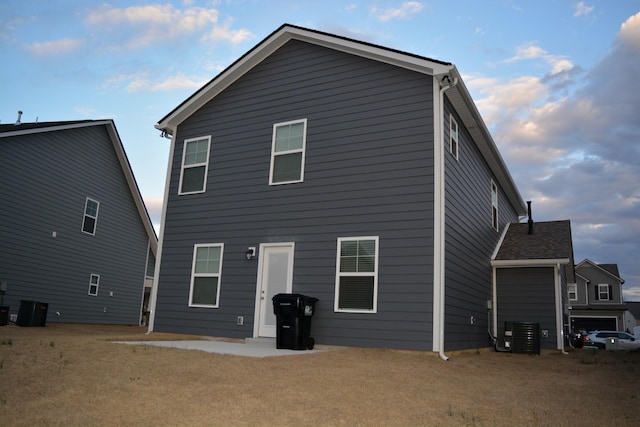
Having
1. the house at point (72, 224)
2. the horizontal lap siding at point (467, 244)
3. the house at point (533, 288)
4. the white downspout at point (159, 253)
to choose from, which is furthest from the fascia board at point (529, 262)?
the house at point (72, 224)

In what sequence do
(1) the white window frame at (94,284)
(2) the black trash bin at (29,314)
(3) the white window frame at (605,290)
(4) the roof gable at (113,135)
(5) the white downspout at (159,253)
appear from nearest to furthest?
(5) the white downspout at (159,253) < (2) the black trash bin at (29,314) < (4) the roof gable at (113,135) < (1) the white window frame at (94,284) < (3) the white window frame at (605,290)

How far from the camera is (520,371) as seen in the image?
8.29 m

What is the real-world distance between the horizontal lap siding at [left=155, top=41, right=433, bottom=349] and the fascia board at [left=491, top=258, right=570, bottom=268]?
5.22 meters

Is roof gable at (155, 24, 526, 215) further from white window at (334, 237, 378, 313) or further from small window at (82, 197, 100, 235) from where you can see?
small window at (82, 197, 100, 235)

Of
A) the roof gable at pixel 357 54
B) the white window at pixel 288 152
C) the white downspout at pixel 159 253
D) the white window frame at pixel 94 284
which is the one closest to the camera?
the roof gable at pixel 357 54

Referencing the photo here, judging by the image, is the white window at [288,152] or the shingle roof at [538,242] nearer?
the white window at [288,152]

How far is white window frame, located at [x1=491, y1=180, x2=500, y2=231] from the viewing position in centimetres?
1499

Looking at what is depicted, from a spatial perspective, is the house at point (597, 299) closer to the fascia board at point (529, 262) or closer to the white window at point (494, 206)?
the white window at point (494, 206)

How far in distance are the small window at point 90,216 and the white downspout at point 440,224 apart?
45.3 ft

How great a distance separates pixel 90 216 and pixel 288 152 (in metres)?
10.6

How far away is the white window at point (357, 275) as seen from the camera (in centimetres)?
972

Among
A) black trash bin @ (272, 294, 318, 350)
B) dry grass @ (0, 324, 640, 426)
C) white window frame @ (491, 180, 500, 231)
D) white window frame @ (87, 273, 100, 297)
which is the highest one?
white window frame @ (491, 180, 500, 231)

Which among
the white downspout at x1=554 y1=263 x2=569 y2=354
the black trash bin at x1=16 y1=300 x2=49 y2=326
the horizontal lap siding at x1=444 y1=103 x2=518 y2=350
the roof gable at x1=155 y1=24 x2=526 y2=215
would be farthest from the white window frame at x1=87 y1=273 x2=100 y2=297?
the white downspout at x1=554 y1=263 x2=569 y2=354

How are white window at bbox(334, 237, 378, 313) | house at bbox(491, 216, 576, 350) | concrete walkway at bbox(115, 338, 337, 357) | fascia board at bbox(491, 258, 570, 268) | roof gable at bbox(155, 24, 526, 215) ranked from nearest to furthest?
1. concrete walkway at bbox(115, 338, 337, 357)
2. white window at bbox(334, 237, 378, 313)
3. roof gable at bbox(155, 24, 526, 215)
4. fascia board at bbox(491, 258, 570, 268)
5. house at bbox(491, 216, 576, 350)
